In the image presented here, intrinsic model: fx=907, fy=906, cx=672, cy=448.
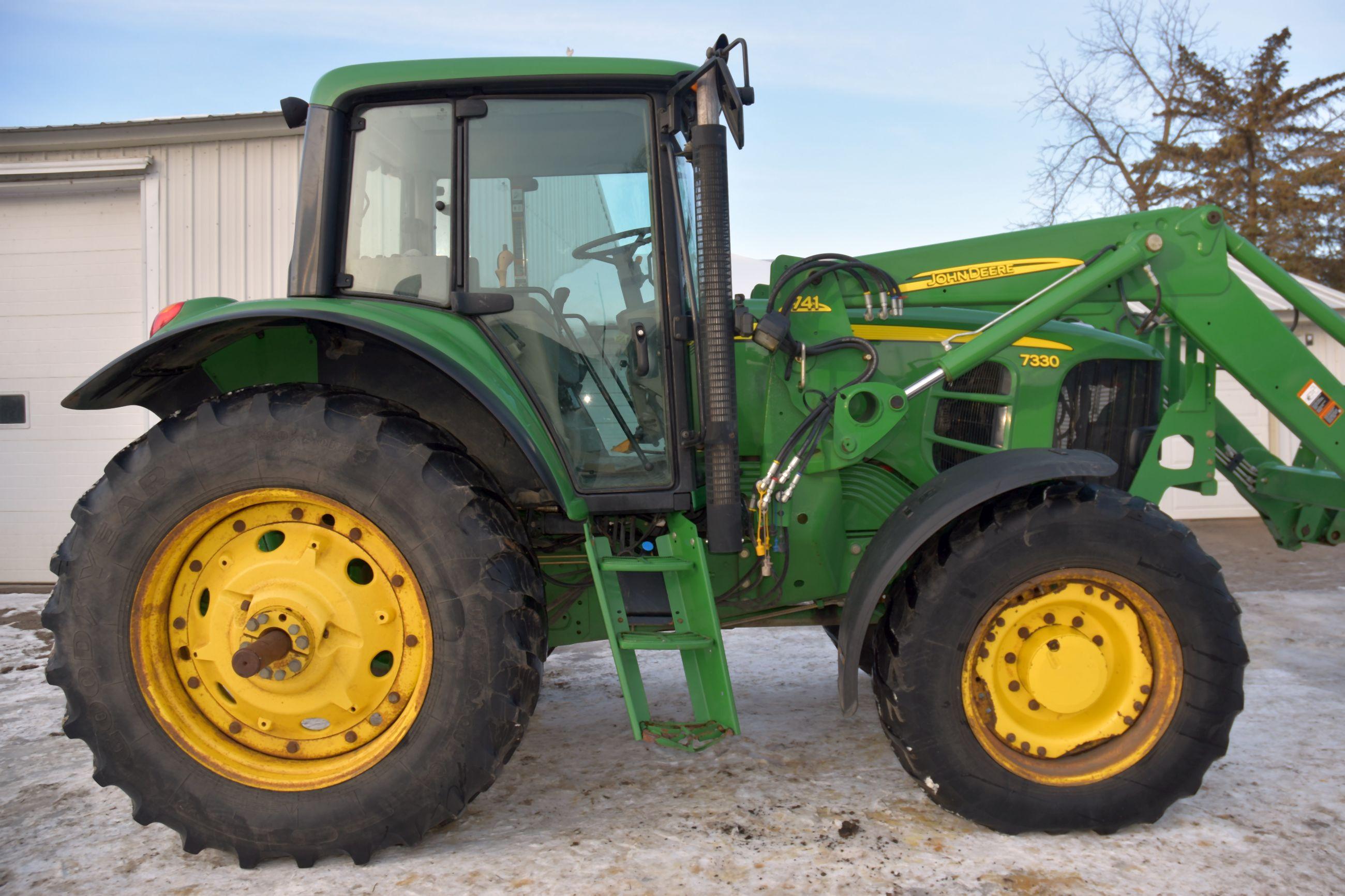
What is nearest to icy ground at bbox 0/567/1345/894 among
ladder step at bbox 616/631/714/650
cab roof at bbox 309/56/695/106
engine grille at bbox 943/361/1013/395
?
ladder step at bbox 616/631/714/650

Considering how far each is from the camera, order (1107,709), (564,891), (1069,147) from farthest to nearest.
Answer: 1. (1069,147)
2. (1107,709)
3. (564,891)

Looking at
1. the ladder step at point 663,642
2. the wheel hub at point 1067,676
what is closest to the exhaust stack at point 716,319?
the ladder step at point 663,642

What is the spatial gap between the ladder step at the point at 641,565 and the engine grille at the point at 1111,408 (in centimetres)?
150

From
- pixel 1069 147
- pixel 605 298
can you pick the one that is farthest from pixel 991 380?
pixel 1069 147

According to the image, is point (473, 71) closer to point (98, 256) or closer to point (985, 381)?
point (985, 381)

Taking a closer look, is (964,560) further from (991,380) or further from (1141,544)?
(991,380)

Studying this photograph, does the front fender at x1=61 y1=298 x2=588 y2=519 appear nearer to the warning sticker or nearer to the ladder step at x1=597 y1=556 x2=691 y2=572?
the ladder step at x1=597 y1=556 x2=691 y2=572

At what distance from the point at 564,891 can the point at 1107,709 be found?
1595 mm

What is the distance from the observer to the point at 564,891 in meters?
2.19

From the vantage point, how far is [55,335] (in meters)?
7.97

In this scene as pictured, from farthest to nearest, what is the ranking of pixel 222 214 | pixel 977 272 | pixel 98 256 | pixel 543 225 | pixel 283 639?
pixel 98 256 < pixel 222 214 < pixel 977 272 < pixel 543 225 < pixel 283 639

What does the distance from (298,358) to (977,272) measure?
2237 mm

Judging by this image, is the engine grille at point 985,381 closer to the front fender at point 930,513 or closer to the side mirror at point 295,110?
the front fender at point 930,513

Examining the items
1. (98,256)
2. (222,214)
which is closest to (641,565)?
(222,214)
